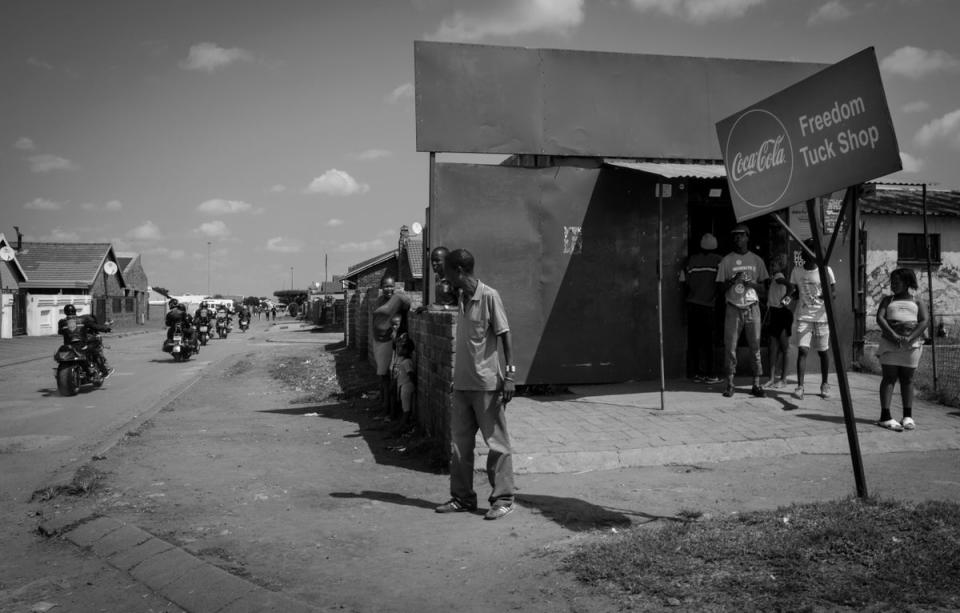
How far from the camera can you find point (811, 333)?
8.52 m

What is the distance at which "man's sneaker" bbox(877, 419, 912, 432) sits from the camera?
6.91m

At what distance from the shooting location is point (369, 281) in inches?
1847

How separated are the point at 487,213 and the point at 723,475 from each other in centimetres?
475

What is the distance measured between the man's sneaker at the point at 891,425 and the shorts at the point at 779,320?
78.0 inches

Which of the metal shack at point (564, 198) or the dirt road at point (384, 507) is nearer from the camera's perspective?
the dirt road at point (384, 507)

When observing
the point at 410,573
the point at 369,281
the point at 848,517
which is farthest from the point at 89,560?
the point at 369,281

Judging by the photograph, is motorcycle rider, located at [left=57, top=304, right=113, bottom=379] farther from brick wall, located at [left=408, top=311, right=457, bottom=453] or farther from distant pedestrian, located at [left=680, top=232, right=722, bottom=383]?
distant pedestrian, located at [left=680, top=232, right=722, bottom=383]

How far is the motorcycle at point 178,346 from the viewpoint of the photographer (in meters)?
17.9

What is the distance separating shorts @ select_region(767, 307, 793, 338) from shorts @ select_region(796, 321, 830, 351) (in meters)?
0.29

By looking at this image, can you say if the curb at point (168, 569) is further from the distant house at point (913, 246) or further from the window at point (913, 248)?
the window at point (913, 248)

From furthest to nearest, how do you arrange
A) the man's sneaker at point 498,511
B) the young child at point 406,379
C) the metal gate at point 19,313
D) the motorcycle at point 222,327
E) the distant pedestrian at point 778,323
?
the metal gate at point 19,313
the motorcycle at point 222,327
the distant pedestrian at point 778,323
the young child at point 406,379
the man's sneaker at point 498,511

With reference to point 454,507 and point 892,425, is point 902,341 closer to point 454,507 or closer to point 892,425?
point 892,425

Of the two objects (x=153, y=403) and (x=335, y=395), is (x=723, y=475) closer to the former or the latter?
(x=335, y=395)

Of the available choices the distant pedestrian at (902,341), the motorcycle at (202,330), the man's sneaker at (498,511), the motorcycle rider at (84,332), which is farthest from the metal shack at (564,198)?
the motorcycle at (202,330)
